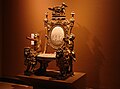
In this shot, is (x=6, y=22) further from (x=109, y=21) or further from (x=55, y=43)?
(x=109, y=21)

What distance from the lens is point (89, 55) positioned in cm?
340

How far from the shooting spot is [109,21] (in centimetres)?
324

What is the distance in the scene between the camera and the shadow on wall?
334 centimetres

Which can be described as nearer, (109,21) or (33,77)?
(33,77)

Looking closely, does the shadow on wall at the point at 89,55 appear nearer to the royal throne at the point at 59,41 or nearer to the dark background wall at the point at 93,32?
the dark background wall at the point at 93,32

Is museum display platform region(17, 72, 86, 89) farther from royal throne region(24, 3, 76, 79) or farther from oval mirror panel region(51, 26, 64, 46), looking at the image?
oval mirror panel region(51, 26, 64, 46)

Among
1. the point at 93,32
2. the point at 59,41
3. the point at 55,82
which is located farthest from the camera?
the point at 93,32

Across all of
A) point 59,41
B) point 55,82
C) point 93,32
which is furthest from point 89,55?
point 55,82

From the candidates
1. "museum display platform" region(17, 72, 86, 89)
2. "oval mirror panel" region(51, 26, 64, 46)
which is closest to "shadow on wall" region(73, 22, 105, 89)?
"museum display platform" region(17, 72, 86, 89)

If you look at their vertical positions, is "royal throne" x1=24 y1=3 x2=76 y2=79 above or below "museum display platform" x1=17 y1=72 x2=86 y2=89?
above

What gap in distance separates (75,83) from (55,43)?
0.66 meters

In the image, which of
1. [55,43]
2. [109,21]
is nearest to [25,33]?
[55,43]

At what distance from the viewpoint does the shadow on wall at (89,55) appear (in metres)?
3.34

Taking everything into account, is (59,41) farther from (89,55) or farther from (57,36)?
(89,55)
